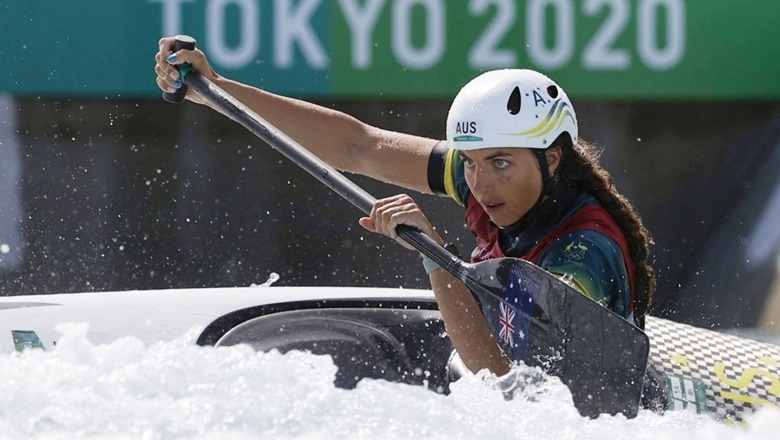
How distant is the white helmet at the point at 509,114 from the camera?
9.25 feet

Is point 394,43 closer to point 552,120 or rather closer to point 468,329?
point 552,120

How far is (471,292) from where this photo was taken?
293cm

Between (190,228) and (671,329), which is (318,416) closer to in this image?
(671,329)

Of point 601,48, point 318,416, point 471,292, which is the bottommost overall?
point 318,416

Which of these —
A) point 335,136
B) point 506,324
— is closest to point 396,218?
point 506,324

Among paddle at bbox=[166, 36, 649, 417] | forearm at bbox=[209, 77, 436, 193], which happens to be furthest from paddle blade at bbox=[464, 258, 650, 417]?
forearm at bbox=[209, 77, 436, 193]

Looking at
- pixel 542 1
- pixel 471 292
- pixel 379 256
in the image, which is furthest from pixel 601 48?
pixel 471 292

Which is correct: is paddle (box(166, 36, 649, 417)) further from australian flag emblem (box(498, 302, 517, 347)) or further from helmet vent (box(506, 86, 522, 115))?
helmet vent (box(506, 86, 522, 115))

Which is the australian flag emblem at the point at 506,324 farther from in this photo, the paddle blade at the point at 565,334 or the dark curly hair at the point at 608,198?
the dark curly hair at the point at 608,198

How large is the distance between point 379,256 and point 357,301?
241cm

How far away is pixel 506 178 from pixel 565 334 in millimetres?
363

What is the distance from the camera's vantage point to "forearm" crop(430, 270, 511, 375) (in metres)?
2.83

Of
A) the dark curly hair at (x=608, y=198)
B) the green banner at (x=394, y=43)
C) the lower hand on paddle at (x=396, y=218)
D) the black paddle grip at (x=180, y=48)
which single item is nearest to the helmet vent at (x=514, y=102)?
the dark curly hair at (x=608, y=198)

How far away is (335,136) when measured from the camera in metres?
3.66
